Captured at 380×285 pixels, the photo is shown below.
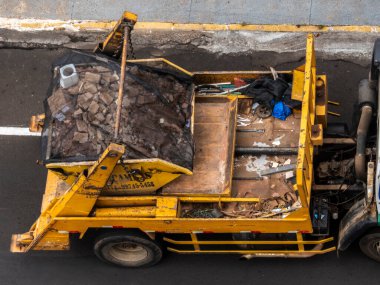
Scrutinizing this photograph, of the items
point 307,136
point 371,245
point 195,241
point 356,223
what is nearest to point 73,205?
point 195,241

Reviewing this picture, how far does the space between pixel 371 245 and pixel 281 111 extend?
7.06 ft

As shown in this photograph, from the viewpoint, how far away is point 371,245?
9.75 m

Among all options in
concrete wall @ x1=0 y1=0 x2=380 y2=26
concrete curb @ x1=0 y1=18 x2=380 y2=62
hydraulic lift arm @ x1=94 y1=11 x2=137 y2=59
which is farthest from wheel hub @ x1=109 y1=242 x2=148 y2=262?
concrete wall @ x1=0 y1=0 x2=380 y2=26

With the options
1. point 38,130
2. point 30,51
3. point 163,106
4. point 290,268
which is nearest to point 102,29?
point 30,51

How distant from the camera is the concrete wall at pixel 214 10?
13.0 metres

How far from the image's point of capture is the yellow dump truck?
30.9ft

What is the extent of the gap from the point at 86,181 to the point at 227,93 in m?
2.70

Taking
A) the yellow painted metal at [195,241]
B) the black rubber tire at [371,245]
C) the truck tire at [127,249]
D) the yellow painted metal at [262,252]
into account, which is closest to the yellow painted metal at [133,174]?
the truck tire at [127,249]

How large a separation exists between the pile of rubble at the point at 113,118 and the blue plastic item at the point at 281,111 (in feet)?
3.91

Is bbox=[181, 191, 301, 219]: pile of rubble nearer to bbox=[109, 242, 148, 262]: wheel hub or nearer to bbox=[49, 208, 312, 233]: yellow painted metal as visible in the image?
bbox=[49, 208, 312, 233]: yellow painted metal

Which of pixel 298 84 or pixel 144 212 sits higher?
pixel 298 84

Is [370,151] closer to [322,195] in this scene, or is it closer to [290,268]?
[322,195]

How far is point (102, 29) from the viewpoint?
1343 centimetres

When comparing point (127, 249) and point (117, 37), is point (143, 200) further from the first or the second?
point (117, 37)
